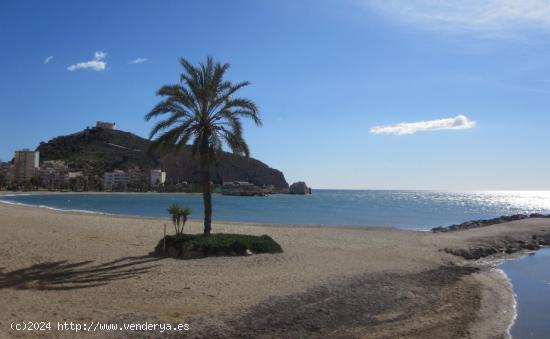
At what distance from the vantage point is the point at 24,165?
594ft

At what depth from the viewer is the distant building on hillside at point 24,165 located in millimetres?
179750

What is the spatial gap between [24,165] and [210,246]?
19108 centimetres

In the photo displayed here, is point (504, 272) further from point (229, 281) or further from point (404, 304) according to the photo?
point (229, 281)

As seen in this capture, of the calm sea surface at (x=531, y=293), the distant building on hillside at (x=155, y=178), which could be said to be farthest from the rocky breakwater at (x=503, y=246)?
the distant building on hillside at (x=155, y=178)

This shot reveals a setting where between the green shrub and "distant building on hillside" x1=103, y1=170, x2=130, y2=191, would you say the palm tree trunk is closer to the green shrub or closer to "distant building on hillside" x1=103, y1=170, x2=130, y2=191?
the green shrub

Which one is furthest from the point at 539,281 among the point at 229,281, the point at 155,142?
the point at 155,142

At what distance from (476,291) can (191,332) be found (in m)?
9.11

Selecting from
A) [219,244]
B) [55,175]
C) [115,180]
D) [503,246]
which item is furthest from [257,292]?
[55,175]

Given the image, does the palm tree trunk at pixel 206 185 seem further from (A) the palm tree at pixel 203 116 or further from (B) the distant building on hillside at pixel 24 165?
(B) the distant building on hillside at pixel 24 165

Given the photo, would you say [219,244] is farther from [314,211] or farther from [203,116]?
[314,211]

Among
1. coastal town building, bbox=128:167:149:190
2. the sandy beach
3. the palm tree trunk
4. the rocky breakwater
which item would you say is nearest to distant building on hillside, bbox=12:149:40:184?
coastal town building, bbox=128:167:149:190

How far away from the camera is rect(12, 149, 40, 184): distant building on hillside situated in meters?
180

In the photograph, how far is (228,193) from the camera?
179 m

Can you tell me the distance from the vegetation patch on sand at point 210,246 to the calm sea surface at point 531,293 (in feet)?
29.1
